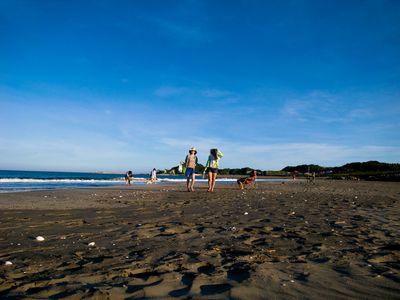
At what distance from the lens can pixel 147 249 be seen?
14.5ft

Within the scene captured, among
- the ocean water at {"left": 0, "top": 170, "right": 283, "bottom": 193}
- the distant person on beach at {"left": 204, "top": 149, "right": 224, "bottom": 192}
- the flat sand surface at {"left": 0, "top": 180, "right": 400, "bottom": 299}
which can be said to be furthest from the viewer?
Answer: the ocean water at {"left": 0, "top": 170, "right": 283, "bottom": 193}

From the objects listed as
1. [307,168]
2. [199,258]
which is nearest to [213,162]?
[199,258]

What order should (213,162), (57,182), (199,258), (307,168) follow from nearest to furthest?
(199,258) < (213,162) < (57,182) < (307,168)

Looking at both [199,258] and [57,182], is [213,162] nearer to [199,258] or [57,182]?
[199,258]

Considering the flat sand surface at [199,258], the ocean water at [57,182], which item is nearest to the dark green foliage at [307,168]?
the ocean water at [57,182]

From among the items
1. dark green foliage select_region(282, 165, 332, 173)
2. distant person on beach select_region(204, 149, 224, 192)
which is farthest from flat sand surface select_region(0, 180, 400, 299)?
dark green foliage select_region(282, 165, 332, 173)

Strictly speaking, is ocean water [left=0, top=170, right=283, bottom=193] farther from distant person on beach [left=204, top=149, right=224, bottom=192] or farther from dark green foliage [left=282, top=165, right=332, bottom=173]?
dark green foliage [left=282, top=165, right=332, bottom=173]

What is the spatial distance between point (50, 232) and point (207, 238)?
288 cm

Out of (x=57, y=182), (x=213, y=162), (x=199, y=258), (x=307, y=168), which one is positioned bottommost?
(x=199, y=258)

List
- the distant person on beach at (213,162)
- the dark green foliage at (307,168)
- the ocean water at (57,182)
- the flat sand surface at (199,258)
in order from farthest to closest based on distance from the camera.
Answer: the dark green foliage at (307,168)
the ocean water at (57,182)
the distant person on beach at (213,162)
the flat sand surface at (199,258)

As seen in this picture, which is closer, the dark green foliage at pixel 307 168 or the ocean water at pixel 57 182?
the ocean water at pixel 57 182

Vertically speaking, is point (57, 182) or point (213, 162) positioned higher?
point (213, 162)

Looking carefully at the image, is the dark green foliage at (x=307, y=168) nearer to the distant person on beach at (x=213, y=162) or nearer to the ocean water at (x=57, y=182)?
the ocean water at (x=57, y=182)

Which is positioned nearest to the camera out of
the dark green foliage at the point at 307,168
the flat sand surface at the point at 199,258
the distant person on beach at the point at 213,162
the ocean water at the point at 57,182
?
the flat sand surface at the point at 199,258
